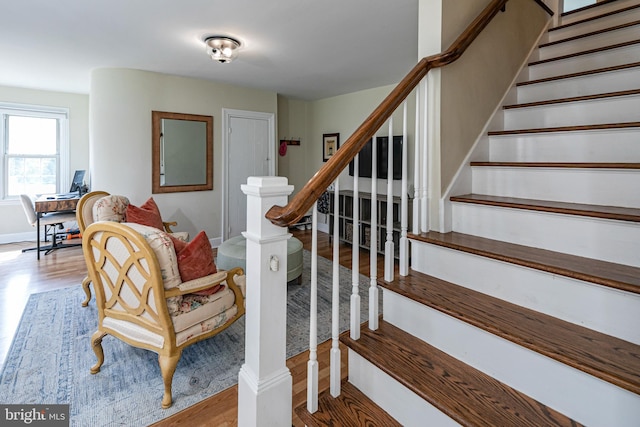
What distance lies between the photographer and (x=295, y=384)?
1859 mm

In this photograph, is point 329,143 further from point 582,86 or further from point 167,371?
point 167,371

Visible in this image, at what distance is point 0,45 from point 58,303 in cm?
260

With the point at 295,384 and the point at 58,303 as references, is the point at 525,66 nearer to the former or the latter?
→ the point at 295,384

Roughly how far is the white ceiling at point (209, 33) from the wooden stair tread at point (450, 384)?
2.34 m

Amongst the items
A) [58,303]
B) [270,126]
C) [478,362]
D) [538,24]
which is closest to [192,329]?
[478,362]

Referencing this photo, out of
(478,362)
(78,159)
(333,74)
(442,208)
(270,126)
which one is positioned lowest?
(478,362)

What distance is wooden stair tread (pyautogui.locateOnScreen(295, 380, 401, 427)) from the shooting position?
1202 mm

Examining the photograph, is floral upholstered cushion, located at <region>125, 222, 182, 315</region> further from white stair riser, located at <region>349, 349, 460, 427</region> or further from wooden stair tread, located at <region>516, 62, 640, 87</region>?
wooden stair tread, located at <region>516, 62, 640, 87</region>

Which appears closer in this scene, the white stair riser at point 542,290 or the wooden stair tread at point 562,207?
the white stair riser at point 542,290

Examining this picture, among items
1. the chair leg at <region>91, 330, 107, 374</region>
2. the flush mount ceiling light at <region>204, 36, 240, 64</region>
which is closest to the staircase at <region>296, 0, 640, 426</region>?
the chair leg at <region>91, 330, 107, 374</region>

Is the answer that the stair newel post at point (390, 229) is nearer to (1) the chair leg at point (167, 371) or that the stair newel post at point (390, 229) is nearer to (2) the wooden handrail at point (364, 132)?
(2) the wooden handrail at point (364, 132)

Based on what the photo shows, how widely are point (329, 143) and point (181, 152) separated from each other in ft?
8.23

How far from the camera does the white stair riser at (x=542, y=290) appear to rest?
1074 mm

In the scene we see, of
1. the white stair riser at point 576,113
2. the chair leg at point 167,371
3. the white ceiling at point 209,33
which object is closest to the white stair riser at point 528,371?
the chair leg at point 167,371
